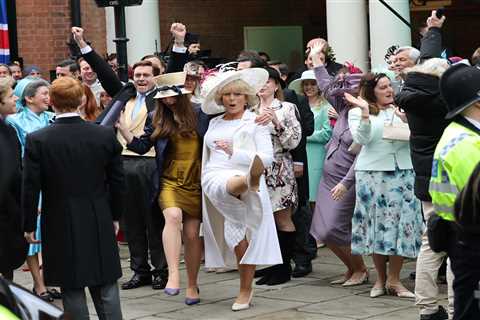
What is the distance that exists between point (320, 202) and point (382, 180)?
2.86 feet

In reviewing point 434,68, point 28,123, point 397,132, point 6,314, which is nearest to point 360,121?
point 397,132

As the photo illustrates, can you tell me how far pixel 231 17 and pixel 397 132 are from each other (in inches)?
474

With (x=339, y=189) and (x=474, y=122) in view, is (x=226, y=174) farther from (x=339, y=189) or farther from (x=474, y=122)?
(x=474, y=122)

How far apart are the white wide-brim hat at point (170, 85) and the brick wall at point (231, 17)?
1006 centimetres

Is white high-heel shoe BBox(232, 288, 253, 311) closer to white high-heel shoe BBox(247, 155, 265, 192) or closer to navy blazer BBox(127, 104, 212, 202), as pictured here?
white high-heel shoe BBox(247, 155, 265, 192)

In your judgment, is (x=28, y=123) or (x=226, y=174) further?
(x=28, y=123)

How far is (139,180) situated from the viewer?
1081 cm

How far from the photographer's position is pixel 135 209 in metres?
11.0

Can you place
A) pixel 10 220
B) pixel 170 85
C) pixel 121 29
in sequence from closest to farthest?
pixel 10 220
pixel 170 85
pixel 121 29

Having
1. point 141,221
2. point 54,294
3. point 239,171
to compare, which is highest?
point 239,171

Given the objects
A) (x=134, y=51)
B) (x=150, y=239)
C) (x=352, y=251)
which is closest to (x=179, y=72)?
(x=150, y=239)

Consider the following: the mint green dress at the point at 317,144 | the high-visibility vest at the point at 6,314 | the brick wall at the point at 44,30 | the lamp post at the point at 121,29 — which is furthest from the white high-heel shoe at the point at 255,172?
the brick wall at the point at 44,30

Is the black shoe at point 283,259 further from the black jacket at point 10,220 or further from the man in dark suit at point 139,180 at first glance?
the black jacket at point 10,220

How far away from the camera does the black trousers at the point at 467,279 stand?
625 cm
